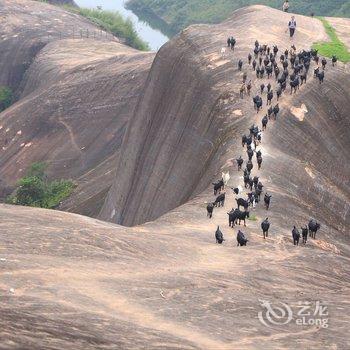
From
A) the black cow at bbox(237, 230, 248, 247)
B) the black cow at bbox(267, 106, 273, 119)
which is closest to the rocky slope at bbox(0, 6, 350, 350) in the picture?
the black cow at bbox(237, 230, 248, 247)

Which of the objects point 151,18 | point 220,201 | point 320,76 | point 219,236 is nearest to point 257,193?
point 220,201

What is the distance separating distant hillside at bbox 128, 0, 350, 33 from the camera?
115 m

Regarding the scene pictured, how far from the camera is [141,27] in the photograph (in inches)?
5458

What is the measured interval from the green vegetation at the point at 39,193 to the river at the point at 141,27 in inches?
2410

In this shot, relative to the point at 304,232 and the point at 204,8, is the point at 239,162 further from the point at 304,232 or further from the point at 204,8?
the point at 204,8

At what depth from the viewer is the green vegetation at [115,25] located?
100 metres

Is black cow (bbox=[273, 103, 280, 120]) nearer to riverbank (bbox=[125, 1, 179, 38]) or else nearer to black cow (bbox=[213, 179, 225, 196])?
black cow (bbox=[213, 179, 225, 196])

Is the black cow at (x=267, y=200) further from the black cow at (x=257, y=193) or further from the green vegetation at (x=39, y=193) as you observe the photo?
the green vegetation at (x=39, y=193)

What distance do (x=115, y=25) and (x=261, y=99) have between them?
6993 centimetres

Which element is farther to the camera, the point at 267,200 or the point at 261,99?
the point at 261,99

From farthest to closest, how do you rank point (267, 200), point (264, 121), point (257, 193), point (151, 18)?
point (151, 18) < point (264, 121) < point (257, 193) < point (267, 200)

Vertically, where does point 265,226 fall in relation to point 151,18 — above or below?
above

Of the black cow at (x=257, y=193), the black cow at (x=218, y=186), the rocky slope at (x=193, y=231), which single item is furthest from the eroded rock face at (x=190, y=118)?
the black cow at (x=257, y=193)

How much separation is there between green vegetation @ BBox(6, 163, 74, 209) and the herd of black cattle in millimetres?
20946
